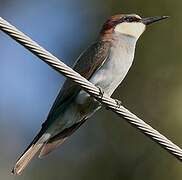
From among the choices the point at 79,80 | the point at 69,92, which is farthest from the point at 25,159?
the point at 79,80

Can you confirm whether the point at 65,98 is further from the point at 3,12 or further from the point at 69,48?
the point at 3,12

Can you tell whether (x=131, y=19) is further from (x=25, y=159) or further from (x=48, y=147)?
(x=25, y=159)

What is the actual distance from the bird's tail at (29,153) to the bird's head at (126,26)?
681 mm

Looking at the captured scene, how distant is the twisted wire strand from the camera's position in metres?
3.66

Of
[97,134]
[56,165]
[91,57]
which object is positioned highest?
[91,57]

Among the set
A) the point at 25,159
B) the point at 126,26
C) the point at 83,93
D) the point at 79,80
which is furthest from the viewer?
the point at 126,26

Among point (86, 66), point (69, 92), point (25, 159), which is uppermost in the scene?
point (86, 66)

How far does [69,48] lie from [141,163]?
4.57ft

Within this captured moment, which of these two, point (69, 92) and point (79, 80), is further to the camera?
point (69, 92)

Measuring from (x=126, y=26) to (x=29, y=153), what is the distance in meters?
0.93

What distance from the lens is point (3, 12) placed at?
10.4 m

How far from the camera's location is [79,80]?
12.6ft

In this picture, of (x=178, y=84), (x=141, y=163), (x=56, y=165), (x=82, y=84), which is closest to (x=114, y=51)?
(x=82, y=84)

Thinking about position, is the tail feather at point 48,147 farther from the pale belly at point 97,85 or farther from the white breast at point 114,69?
the white breast at point 114,69
